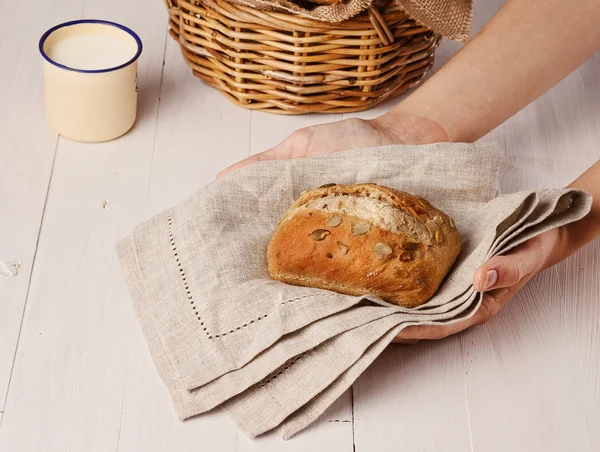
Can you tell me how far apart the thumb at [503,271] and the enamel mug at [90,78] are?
2.18 ft

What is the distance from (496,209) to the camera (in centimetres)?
116

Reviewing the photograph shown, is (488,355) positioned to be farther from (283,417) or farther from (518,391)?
(283,417)

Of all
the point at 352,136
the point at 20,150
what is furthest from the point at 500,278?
the point at 20,150

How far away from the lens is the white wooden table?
1023 mm

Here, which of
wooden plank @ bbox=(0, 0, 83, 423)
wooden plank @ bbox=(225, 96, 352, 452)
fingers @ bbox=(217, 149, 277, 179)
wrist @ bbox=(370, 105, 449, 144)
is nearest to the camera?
wooden plank @ bbox=(225, 96, 352, 452)

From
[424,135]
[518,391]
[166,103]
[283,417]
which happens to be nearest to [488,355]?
[518,391]

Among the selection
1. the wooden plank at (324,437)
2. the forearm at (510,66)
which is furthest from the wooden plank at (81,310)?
the forearm at (510,66)

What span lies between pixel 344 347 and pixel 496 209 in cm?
30

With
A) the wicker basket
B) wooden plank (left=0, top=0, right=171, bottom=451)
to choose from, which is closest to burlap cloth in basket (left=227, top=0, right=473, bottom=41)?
the wicker basket

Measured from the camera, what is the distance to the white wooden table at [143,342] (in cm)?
102

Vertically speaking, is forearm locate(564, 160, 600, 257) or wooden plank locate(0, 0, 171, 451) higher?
forearm locate(564, 160, 600, 257)

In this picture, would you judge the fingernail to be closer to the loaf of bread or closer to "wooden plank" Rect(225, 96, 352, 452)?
the loaf of bread

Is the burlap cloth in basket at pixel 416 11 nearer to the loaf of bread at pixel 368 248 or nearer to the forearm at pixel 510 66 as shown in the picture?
the forearm at pixel 510 66

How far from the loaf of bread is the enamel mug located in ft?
1.46
